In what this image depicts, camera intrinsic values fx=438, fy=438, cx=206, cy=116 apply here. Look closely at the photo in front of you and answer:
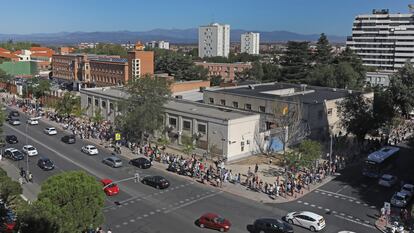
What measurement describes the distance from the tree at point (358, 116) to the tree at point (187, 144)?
59.0 ft

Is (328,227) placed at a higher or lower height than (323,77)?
lower

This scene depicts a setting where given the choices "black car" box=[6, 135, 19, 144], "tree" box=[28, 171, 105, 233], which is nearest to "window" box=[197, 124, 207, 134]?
"black car" box=[6, 135, 19, 144]

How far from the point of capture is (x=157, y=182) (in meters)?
35.0

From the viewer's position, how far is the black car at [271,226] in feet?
86.2

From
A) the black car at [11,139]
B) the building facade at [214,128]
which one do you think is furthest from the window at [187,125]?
the black car at [11,139]

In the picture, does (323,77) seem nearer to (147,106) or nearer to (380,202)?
(147,106)

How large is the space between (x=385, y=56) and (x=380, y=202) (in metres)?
130

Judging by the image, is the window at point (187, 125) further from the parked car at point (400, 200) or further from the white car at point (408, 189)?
the parked car at point (400, 200)

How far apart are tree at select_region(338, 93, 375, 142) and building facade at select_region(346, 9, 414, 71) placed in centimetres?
10249

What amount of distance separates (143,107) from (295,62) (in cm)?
5292

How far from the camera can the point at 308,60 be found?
94438 millimetres

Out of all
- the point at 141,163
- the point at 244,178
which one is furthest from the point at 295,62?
the point at 141,163

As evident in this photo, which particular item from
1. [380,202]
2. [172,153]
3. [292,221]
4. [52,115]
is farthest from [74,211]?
[52,115]

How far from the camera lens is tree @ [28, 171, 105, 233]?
787 inches
